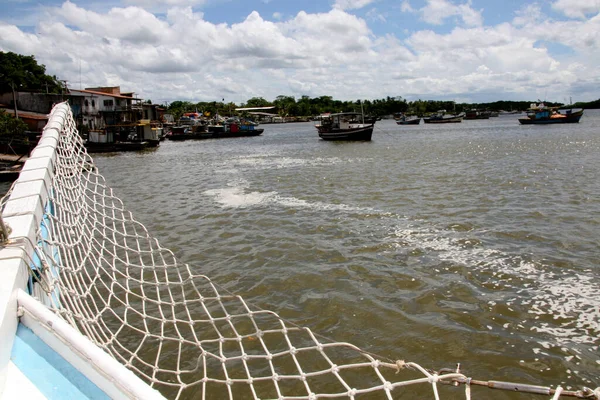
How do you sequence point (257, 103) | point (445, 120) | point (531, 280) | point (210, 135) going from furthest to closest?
point (257, 103) → point (445, 120) → point (210, 135) → point (531, 280)

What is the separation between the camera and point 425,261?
26.1 feet

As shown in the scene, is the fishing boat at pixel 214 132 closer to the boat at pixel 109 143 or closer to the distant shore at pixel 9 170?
the boat at pixel 109 143

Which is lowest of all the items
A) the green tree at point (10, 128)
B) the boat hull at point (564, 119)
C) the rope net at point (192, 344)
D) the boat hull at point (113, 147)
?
the boat hull at point (113, 147)

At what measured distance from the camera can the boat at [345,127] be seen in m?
46.3

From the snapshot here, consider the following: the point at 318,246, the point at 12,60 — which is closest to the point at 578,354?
the point at 318,246

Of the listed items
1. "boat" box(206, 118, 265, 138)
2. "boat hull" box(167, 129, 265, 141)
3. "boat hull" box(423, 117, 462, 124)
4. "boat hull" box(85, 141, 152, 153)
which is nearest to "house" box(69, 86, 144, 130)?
"boat hull" box(85, 141, 152, 153)

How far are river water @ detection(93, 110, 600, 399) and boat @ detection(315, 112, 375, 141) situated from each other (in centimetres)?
2976

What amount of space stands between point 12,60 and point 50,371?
66661 mm

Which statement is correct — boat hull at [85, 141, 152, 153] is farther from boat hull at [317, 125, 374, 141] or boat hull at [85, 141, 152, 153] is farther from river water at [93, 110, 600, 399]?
river water at [93, 110, 600, 399]

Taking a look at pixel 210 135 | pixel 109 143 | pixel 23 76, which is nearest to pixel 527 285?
pixel 109 143

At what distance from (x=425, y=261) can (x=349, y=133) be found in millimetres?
39956

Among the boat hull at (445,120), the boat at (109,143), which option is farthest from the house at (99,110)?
the boat hull at (445,120)

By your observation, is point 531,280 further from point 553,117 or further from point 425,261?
point 553,117

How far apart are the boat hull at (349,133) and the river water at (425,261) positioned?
29.4 metres
